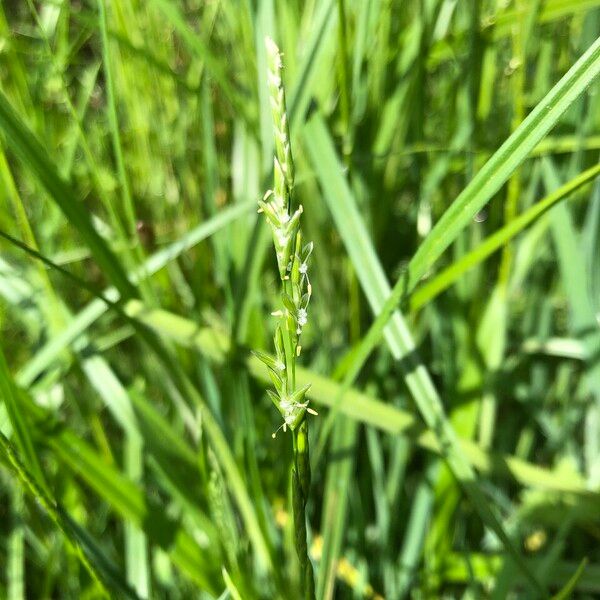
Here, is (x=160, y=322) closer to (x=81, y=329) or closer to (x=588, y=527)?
(x=81, y=329)

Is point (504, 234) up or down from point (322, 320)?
up

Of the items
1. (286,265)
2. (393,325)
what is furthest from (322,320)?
(286,265)

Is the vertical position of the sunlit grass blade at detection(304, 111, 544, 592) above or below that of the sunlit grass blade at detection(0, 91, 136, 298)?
below

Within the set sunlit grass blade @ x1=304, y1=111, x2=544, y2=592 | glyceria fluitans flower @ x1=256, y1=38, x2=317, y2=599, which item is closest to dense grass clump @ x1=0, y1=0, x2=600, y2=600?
sunlit grass blade @ x1=304, y1=111, x2=544, y2=592

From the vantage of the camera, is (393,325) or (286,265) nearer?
(286,265)

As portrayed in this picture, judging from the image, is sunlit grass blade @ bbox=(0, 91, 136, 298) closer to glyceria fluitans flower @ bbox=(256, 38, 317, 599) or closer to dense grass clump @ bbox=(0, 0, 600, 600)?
dense grass clump @ bbox=(0, 0, 600, 600)

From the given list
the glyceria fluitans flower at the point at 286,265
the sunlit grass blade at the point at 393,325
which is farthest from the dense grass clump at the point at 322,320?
the glyceria fluitans flower at the point at 286,265

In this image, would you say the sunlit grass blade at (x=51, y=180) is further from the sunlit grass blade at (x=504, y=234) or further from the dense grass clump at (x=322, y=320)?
the sunlit grass blade at (x=504, y=234)

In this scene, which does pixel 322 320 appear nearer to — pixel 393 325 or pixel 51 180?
pixel 393 325
